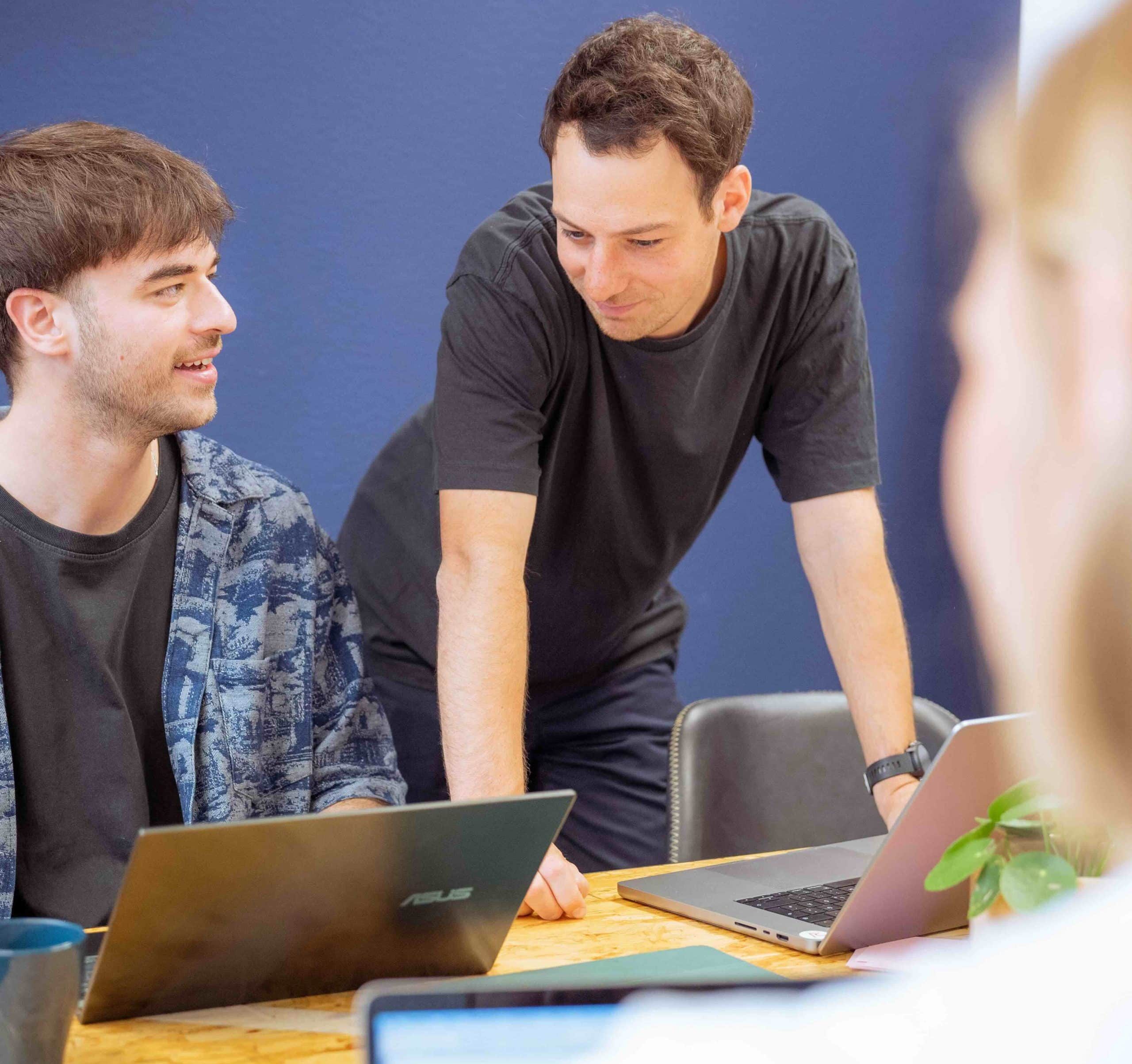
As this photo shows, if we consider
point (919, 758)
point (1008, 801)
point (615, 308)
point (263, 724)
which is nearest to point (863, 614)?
point (919, 758)

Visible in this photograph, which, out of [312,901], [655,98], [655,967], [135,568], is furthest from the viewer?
[135,568]

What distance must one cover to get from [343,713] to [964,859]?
99cm

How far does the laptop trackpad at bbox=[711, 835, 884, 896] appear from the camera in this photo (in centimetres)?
126

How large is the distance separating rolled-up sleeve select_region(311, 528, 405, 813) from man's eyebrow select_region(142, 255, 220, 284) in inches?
14.6

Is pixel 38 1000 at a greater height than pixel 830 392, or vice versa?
pixel 830 392

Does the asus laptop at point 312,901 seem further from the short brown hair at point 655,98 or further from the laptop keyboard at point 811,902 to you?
the short brown hair at point 655,98

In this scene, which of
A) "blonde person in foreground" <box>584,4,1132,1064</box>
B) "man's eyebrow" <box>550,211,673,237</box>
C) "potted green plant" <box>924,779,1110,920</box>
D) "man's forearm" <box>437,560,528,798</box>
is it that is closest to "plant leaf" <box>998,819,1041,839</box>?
"potted green plant" <box>924,779,1110,920</box>

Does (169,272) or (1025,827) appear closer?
(1025,827)

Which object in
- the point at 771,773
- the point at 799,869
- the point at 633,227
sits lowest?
the point at 771,773

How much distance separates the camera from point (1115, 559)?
0.29 m

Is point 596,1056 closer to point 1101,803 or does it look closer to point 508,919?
point 1101,803

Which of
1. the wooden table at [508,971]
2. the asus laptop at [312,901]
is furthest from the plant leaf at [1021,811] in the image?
the asus laptop at [312,901]

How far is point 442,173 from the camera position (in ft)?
8.37

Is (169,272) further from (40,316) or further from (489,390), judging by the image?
(489,390)
